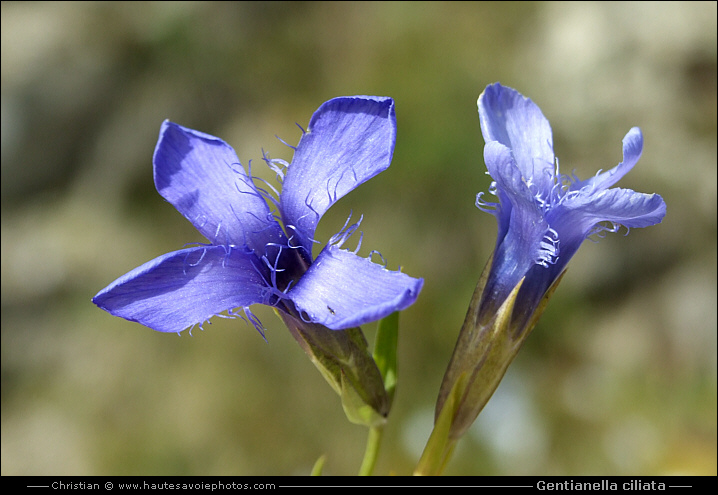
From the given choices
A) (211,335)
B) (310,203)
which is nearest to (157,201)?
(211,335)

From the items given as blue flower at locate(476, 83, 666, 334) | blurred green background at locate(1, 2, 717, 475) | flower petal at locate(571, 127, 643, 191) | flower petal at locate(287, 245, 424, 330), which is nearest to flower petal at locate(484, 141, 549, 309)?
blue flower at locate(476, 83, 666, 334)

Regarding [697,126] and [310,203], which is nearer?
[310,203]

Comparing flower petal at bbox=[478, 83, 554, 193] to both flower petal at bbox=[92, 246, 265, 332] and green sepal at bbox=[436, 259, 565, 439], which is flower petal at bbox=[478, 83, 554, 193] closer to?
green sepal at bbox=[436, 259, 565, 439]

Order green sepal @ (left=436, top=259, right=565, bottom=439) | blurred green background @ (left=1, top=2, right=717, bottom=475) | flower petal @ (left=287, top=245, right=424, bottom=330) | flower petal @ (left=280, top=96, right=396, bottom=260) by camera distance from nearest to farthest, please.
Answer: flower petal @ (left=287, top=245, right=424, bottom=330), flower petal @ (left=280, top=96, right=396, bottom=260), green sepal @ (left=436, top=259, right=565, bottom=439), blurred green background @ (left=1, top=2, right=717, bottom=475)

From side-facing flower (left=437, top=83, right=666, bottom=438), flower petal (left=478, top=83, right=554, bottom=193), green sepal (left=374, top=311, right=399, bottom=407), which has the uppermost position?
flower petal (left=478, top=83, right=554, bottom=193)
